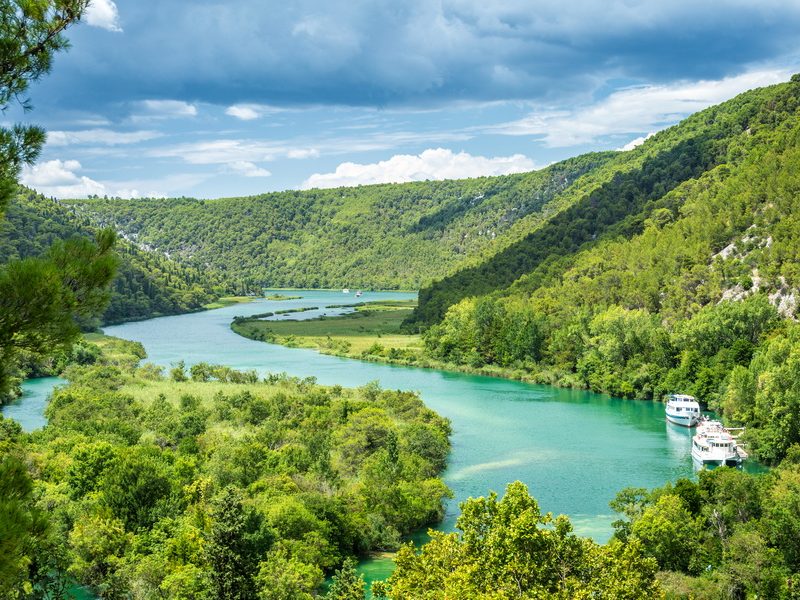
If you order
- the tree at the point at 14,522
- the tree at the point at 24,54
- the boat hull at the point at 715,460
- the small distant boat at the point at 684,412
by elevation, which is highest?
the tree at the point at 24,54

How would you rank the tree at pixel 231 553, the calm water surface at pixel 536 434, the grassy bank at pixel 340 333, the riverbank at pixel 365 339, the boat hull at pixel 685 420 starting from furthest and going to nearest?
the grassy bank at pixel 340 333 < the riverbank at pixel 365 339 < the boat hull at pixel 685 420 < the calm water surface at pixel 536 434 < the tree at pixel 231 553

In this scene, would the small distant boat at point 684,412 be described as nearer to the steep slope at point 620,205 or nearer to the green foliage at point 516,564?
the green foliage at point 516,564

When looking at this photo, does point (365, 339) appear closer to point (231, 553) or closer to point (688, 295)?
point (688, 295)

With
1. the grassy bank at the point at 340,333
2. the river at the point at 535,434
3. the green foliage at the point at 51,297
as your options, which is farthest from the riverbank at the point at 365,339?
the green foliage at the point at 51,297

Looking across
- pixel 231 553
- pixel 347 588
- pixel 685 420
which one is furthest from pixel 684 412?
pixel 231 553

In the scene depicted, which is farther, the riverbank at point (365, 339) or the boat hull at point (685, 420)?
the riverbank at point (365, 339)

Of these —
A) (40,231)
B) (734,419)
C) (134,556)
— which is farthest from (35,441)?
(40,231)

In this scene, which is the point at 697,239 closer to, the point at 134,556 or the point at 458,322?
the point at 458,322
